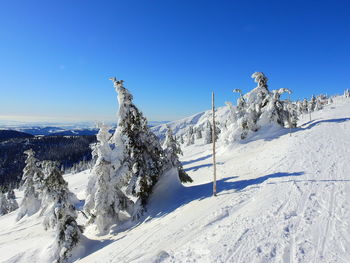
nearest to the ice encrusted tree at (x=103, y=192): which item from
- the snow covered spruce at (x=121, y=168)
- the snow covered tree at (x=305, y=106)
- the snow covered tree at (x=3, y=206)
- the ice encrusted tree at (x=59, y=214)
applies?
the snow covered spruce at (x=121, y=168)

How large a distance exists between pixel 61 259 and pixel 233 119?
32598 millimetres

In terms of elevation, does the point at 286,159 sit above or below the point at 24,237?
above

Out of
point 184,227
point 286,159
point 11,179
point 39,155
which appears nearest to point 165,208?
point 184,227

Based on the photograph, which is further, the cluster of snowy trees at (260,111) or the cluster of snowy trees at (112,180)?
the cluster of snowy trees at (260,111)

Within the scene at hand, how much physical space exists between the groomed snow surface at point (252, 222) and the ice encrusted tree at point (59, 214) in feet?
4.32

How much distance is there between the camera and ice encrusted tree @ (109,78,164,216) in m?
17.3

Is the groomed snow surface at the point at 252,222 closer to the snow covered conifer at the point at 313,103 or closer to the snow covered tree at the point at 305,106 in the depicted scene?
the snow covered conifer at the point at 313,103

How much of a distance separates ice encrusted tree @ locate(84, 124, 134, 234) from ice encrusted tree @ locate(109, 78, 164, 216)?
0.63 m

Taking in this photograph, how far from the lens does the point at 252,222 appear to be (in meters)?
10.2

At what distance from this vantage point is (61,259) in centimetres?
1575

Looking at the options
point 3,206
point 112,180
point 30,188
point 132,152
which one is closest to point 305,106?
point 132,152

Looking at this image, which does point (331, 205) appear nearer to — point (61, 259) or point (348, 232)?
point (348, 232)

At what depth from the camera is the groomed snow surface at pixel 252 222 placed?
830 cm

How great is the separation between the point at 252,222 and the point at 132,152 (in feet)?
34.4
